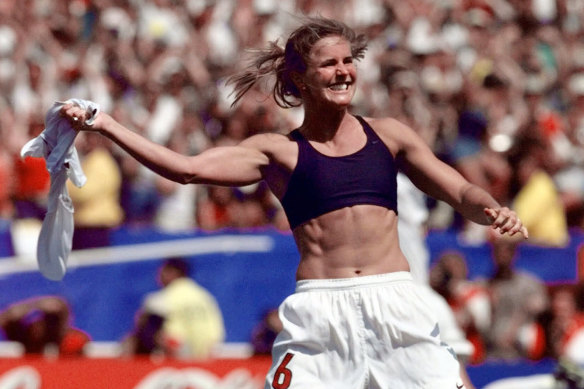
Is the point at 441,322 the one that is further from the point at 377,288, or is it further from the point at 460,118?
the point at 460,118

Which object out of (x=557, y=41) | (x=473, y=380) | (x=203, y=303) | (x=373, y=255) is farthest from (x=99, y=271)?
(x=557, y=41)

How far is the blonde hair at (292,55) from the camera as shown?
5992mm

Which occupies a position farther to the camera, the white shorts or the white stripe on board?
the white stripe on board

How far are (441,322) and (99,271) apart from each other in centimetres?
449

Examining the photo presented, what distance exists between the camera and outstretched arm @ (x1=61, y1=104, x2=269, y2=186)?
18.0 feet

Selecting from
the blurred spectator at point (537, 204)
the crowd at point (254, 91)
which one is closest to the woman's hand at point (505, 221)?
the crowd at point (254, 91)

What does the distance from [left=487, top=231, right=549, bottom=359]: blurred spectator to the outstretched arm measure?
5.57m

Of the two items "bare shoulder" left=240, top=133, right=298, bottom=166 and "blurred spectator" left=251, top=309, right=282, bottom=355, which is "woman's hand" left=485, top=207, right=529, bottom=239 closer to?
"bare shoulder" left=240, top=133, right=298, bottom=166

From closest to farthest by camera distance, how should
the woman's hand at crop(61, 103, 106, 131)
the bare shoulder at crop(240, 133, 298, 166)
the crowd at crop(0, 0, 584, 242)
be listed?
the woman's hand at crop(61, 103, 106, 131) → the bare shoulder at crop(240, 133, 298, 166) → the crowd at crop(0, 0, 584, 242)

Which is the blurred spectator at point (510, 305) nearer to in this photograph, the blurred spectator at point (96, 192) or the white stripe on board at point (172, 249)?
the white stripe on board at point (172, 249)

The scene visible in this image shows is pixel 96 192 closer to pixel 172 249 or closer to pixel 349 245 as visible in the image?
pixel 172 249

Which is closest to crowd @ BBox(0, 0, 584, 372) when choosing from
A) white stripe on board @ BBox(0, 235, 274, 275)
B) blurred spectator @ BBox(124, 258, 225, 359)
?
white stripe on board @ BBox(0, 235, 274, 275)

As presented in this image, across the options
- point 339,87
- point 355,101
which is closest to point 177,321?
point 355,101

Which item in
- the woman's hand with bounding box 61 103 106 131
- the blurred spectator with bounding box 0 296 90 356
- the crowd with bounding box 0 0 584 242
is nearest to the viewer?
the woman's hand with bounding box 61 103 106 131
